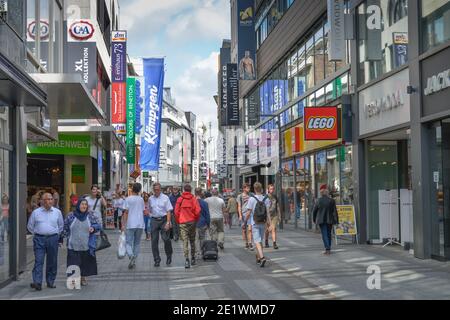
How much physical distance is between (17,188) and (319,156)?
531 inches

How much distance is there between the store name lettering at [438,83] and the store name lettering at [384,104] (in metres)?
1.59

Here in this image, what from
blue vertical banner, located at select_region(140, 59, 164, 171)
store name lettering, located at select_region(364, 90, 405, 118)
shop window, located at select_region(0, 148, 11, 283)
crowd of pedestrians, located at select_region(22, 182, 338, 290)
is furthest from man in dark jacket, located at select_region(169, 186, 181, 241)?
blue vertical banner, located at select_region(140, 59, 164, 171)

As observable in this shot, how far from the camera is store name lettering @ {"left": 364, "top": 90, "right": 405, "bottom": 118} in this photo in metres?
15.5

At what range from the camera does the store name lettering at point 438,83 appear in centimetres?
1280

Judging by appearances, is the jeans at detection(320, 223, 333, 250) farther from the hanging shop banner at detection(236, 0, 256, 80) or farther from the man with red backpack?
the hanging shop banner at detection(236, 0, 256, 80)

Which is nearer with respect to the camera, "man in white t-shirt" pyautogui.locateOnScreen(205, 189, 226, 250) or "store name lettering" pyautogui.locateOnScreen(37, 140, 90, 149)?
"man in white t-shirt" pyautogui.locateOnScreen(205, 189, 226, 250)

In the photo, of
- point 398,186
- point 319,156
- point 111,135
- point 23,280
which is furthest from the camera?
point 111,135

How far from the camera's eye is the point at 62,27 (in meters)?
21.7

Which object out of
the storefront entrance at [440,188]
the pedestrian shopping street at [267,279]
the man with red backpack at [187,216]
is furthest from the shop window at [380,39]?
the man with red backpack at [187,216]

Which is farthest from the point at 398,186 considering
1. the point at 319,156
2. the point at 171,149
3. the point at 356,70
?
the point at 171,149

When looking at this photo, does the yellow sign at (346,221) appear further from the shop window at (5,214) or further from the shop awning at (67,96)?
the shop window at (5,214)

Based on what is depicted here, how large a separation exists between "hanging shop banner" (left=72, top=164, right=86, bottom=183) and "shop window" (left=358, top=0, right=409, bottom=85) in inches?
640
